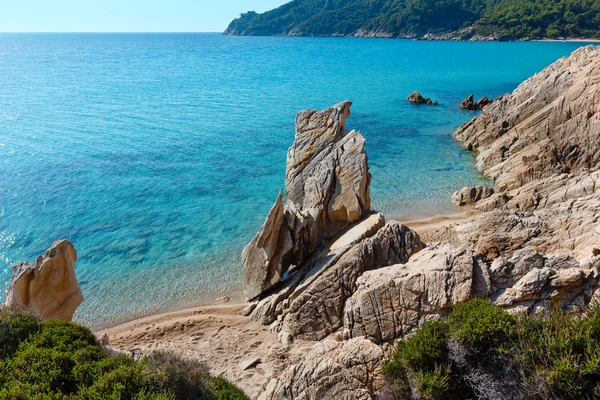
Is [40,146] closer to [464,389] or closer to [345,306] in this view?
[345,306]

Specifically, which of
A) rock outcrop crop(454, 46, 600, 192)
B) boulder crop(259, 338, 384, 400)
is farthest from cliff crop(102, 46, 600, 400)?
rock outcrop crop(454, 46, 600, 192)

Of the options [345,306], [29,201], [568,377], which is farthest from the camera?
[29,201]

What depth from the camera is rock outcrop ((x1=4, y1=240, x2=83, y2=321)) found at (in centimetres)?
1588

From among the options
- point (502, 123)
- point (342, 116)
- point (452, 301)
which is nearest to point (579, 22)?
point (502, 123)

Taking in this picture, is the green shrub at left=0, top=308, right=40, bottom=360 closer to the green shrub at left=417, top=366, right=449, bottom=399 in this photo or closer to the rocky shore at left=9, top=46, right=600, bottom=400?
the rocky shore at left=9, top=46, right=600, bottom=400

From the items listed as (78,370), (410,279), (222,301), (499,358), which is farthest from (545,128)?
(78,370)

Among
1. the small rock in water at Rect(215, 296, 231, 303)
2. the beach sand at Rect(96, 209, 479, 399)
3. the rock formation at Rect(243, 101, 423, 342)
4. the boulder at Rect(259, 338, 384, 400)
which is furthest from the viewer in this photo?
the small rock in water at Rect(215, 296, 231, 303)

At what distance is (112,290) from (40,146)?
2864 cm

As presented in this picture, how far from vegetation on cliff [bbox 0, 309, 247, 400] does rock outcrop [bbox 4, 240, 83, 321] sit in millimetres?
2921

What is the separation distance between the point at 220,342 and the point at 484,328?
10805 millimetres

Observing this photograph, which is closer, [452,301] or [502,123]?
[452,301]

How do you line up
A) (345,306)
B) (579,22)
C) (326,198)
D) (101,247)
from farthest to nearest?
(579,22)
(101,247)
(326,198)
(345,306)

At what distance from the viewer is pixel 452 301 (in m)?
13.3

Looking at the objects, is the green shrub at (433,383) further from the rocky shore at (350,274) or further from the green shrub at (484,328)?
the rocky shore at (350,274)
